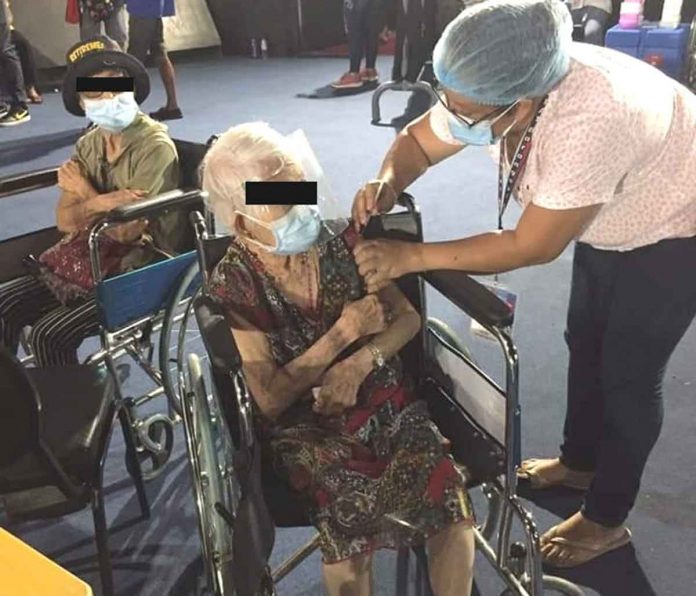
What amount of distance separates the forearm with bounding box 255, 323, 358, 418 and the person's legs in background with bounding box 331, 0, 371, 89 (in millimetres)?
4968

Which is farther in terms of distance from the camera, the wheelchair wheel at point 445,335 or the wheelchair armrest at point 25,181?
the wheelchair armrest at point 25,181

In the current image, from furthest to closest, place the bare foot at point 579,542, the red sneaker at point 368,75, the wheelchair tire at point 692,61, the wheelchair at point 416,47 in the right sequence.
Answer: the red sneaker at point 368,75, the wheelchair at point 416,47, the wheelchair tire at point 692,61, the bare foot at point 579,542

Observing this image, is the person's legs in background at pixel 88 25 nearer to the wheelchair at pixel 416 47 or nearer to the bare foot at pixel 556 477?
the wheelchair at pixel 416 47

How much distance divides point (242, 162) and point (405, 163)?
423 mm

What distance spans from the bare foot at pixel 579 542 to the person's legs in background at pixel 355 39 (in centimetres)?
493

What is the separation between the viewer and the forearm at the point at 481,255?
1.41 metres

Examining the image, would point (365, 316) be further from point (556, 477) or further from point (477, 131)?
point (556, 477)

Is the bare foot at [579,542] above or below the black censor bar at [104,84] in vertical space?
below

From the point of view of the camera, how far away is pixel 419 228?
169cm

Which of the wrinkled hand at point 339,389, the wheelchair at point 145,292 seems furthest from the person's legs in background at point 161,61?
the wrinkled hand at point 339,389

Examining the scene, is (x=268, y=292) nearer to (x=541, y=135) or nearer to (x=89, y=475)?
(x=89, y=475)

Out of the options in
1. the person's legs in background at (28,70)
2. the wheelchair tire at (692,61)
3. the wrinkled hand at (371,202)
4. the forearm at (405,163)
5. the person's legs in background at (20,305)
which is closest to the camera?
the wrinkled hand at (371,202)

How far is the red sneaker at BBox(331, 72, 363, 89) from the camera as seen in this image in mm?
6273

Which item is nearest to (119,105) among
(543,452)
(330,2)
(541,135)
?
(541,135)
